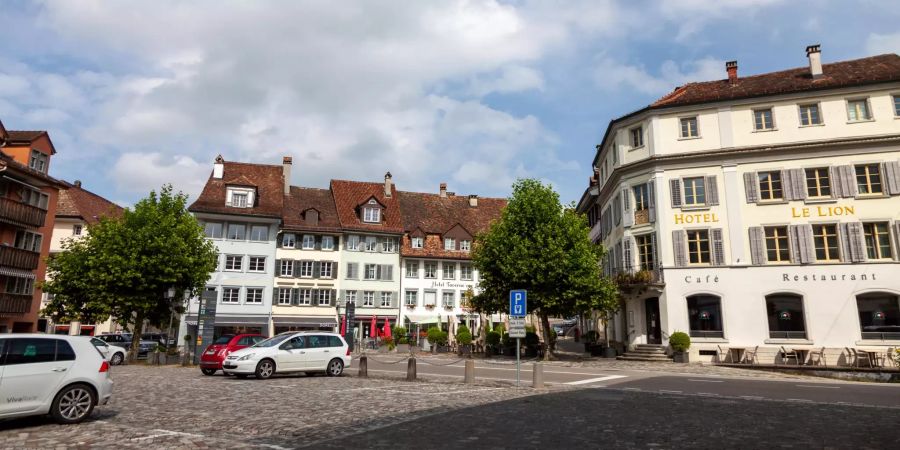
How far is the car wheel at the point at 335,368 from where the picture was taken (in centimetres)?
2069

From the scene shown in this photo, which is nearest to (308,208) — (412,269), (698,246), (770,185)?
(412,269)

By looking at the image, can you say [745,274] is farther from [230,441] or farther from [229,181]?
[229,181]

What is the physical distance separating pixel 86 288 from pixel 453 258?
30.4m

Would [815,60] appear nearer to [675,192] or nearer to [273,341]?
[675,192]

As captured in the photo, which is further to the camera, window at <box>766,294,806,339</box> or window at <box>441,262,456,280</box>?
window at <box>441,262,456,280</box>

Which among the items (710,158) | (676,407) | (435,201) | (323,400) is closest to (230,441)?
(323,400)

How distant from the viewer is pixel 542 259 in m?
30.5

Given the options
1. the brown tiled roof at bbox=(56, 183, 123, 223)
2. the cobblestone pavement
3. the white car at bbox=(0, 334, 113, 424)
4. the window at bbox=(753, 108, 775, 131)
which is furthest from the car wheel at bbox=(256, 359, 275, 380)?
the brown tiled roof at bbox=(56, 183, 123, 223)

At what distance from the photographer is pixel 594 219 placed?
4744 cm

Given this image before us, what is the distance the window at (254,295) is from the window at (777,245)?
1496 inches

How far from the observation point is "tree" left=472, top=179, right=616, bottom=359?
30.4 m

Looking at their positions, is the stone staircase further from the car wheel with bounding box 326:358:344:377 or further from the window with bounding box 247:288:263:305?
the window with bounding box 247:288:263:305

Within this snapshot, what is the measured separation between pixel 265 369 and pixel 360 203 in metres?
34.7

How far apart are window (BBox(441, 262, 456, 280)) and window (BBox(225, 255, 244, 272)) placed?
58.6 feet
